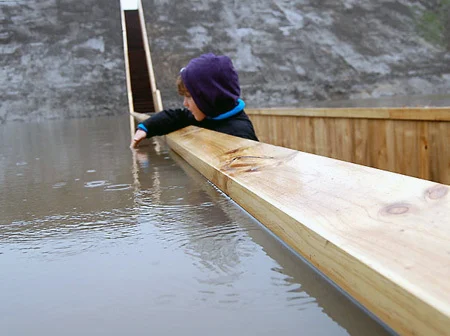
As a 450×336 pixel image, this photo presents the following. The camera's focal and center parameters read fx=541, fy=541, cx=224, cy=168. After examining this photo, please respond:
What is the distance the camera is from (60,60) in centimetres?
872

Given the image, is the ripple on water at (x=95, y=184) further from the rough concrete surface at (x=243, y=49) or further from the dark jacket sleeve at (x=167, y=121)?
the rough concrete surface at (x=243, y=49)

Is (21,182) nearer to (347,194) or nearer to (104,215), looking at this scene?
(104,215)

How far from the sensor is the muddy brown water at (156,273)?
20.2 inches

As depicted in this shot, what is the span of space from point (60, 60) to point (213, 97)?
7388 millimetres

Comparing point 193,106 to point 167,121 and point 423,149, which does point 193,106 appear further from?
point 423,149

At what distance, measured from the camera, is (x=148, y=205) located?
1.05 m

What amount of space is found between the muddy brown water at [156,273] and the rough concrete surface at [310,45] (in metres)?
6.85

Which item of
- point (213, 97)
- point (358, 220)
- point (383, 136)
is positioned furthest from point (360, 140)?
point (358, 220)

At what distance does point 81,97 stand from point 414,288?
27.4 feet

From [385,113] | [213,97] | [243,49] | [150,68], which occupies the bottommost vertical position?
[385,113]

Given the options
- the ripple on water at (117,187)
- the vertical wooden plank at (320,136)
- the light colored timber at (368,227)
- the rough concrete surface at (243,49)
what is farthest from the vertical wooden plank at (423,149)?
the rough concrete surface at (243,49)

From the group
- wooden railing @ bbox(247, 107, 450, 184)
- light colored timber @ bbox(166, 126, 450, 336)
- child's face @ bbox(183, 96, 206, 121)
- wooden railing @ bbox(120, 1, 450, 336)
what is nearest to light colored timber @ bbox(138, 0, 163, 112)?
wooden railing @ bbox(247, 107, 450, 184)

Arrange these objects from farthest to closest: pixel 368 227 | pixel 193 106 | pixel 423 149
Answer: pixel 193 106, pixel 423 149, pixel 368 227

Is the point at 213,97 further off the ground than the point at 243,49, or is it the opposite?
the point at 243,49
